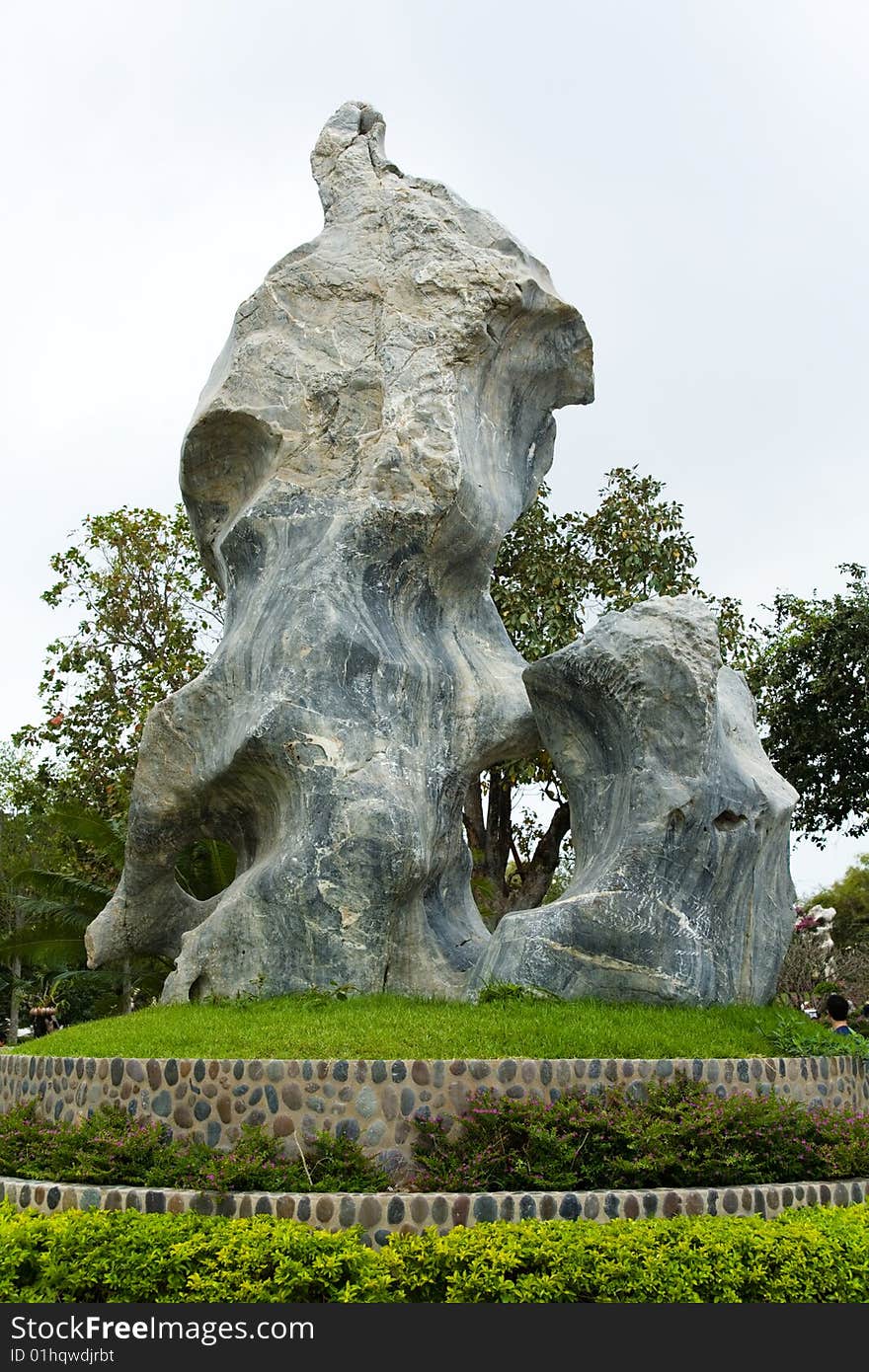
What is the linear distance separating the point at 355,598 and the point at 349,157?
528 cm

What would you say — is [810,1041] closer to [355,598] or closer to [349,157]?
[355,598]

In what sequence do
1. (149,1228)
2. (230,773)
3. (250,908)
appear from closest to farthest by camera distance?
(149,1228), (250,908), (230,773)

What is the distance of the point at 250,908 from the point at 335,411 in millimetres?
4757

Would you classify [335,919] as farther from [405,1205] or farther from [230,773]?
[405,1205]

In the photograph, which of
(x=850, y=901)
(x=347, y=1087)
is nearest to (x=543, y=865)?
(x=347, y=1087)

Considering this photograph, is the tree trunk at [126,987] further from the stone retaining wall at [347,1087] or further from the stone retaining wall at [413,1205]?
the stone retaining wall at [413,1205]

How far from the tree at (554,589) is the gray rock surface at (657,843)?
10.2 metres

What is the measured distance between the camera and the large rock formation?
39.5 feet

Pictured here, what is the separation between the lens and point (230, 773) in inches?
506

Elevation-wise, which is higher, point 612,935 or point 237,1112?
point 612,935

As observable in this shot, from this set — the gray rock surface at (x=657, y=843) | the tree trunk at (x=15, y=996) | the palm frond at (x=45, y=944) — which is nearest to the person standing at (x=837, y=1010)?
the gray rock surface at (x=657, y=843)

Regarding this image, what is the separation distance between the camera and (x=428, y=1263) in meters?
7.37

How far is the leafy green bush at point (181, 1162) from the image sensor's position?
844 cm

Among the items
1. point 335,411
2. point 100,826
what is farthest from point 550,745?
point 100,826
